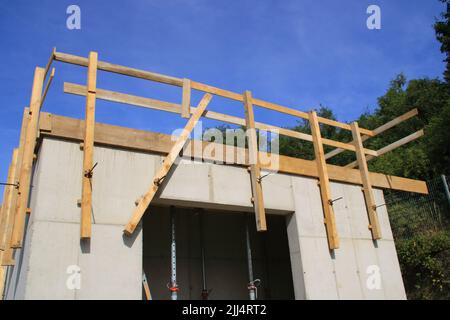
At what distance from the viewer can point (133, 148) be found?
5.86m

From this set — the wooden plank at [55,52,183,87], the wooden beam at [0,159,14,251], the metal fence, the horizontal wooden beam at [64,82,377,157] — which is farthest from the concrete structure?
the metal fence

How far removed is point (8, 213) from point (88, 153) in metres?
2.52

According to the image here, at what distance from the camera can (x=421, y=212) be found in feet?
36.9

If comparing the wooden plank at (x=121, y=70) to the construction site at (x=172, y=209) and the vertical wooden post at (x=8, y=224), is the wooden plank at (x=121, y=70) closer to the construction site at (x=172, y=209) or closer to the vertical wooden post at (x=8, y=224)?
the construction site at (x=172, y=209)

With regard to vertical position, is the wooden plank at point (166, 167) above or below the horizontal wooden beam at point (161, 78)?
below

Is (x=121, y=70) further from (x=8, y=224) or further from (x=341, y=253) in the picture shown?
(x=341, y=253)

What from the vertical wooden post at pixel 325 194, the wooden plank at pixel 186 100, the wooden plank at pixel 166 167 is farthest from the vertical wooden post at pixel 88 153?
the vertical wooden post at pixel 325 194

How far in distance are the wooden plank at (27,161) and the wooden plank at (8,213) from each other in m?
0.39

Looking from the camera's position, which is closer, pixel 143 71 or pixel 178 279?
pixel 143 71

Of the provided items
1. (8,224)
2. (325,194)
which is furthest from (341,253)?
(8,224)

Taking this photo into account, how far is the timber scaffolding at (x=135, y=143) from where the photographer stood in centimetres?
517

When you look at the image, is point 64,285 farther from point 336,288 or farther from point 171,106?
point 336,288
